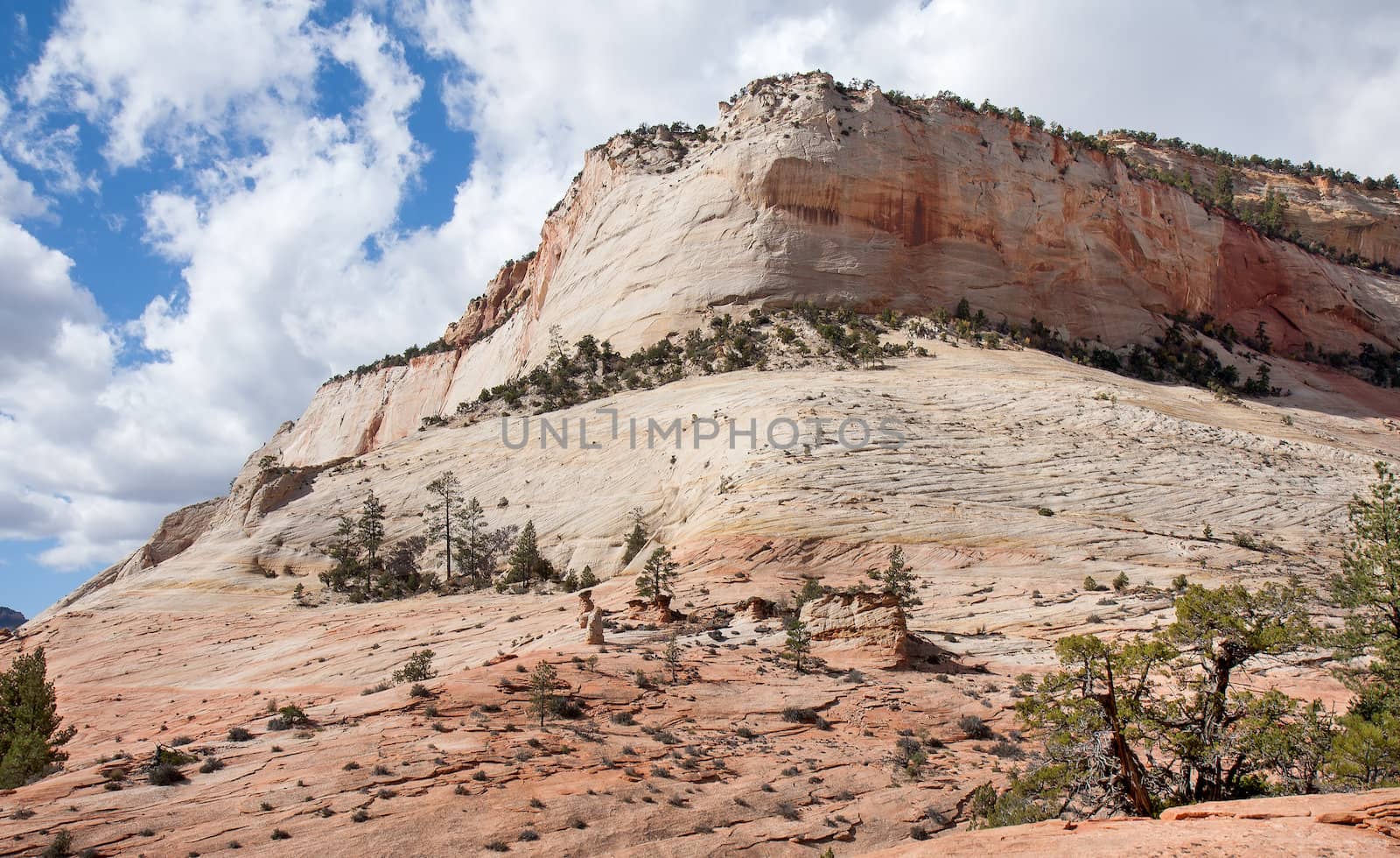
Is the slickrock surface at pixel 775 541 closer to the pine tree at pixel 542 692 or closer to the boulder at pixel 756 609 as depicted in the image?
the boulder at pixel 756 609

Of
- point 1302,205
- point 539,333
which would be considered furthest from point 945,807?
point 1302,205

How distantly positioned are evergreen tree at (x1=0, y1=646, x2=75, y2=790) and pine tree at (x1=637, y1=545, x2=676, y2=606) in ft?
42.7

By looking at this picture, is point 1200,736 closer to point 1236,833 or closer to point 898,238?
point 1236,833

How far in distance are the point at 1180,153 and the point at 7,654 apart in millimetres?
114239

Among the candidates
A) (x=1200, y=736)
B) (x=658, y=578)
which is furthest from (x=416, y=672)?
(x=1200, y=736)

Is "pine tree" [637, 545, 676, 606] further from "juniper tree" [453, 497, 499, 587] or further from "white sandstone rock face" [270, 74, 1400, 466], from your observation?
"white sandstone rock face" [270, 74, 1400, 466]

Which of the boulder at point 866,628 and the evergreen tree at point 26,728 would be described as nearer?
the evergreen tree at point 26,728

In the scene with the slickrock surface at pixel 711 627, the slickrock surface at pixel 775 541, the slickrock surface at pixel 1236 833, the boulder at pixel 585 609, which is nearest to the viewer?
the slickrock surface at pixel 1236 833

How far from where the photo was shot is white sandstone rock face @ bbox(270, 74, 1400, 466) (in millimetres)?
59500

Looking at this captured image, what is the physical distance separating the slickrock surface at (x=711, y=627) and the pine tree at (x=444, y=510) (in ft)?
3.66

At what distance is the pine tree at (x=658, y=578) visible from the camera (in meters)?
24.2

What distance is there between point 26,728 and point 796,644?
15840 mm

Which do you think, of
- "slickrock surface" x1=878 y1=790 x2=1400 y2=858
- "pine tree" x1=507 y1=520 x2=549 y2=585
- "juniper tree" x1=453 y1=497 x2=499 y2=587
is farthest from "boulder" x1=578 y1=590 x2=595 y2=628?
"juniper tree" x1=453 y1=497 x2=499 y2=587

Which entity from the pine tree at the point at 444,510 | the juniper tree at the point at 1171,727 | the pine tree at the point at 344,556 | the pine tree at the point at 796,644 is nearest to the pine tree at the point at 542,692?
the pine tree at the point at 796,644
